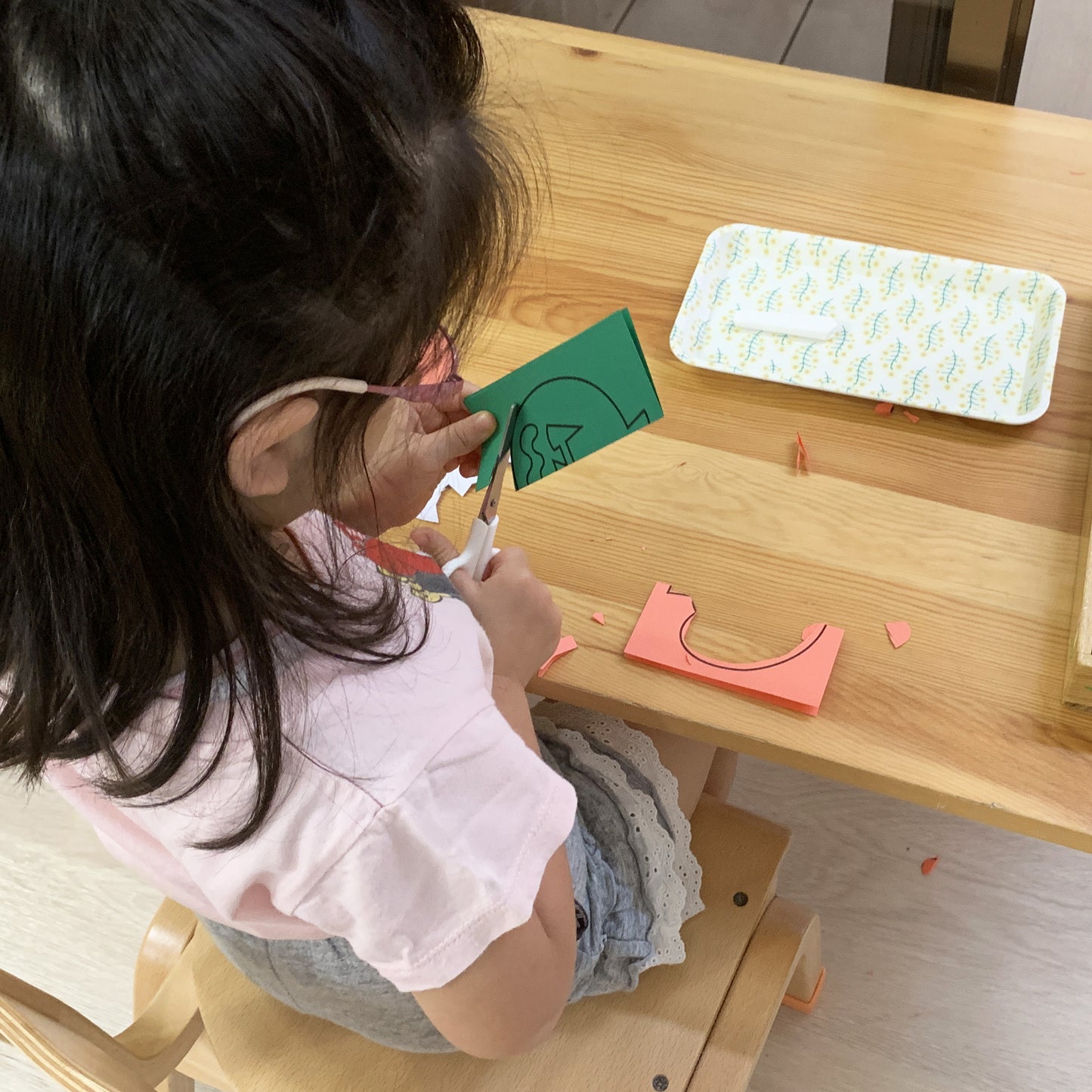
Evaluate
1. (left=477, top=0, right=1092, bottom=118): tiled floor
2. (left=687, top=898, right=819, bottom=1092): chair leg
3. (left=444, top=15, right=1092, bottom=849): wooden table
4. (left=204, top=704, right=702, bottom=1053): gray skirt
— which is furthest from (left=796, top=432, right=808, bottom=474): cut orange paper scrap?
(left=477, top=0, right=1092, bottom=118): tiled floor

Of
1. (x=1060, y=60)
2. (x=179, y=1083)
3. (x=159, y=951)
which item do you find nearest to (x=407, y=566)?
(x=159, y=951)

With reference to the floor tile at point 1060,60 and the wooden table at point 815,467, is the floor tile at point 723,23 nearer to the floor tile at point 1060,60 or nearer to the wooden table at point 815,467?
the floor tile at point 1060,60

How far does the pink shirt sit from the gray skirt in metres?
0.16

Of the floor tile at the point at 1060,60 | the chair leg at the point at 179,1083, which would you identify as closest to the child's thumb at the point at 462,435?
the chair leg at the point at 179,1083

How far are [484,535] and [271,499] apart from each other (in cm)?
22

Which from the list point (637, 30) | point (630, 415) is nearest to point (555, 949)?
point (630, 415)

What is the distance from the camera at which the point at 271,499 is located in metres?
0.57

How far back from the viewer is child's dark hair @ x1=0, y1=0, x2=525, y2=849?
394 mm

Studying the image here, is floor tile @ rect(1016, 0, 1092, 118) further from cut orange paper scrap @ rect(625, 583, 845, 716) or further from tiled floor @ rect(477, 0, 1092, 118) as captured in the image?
cut orange paper scrap @ rect(625, 583, 845, 716)

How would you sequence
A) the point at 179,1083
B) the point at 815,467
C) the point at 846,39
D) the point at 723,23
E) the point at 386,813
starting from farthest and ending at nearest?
the point at 723,23
the point at 846,39
the point at 179,1083
the point at 815,467
the point at 386,813

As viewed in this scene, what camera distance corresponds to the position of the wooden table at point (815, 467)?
69 cm

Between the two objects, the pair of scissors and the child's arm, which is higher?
the pair of scissors

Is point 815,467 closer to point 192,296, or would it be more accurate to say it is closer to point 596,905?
point 596,905

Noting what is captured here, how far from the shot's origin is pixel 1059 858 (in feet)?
4.48
